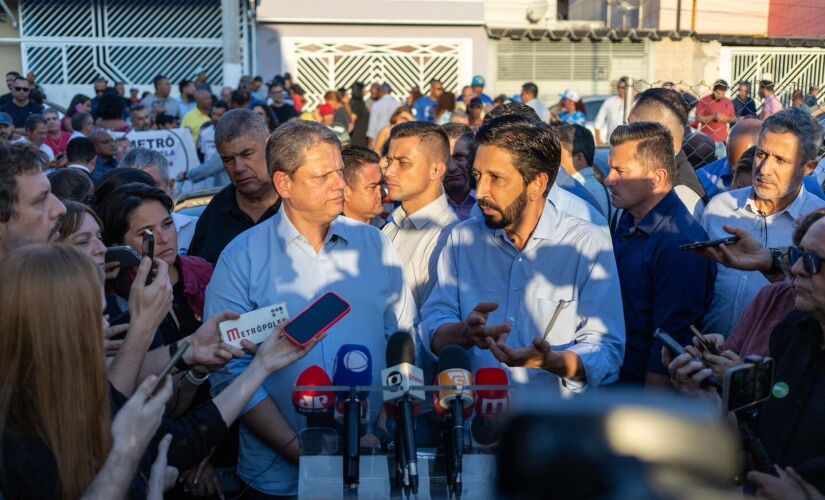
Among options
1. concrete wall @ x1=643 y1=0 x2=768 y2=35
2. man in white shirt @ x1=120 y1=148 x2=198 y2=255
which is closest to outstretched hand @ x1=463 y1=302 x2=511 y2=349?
man in white shirt @ x1=120 y1=148 x2=198 y2=255

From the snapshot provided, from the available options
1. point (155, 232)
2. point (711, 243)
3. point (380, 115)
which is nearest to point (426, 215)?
point (155, 232)

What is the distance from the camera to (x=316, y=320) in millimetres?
3111

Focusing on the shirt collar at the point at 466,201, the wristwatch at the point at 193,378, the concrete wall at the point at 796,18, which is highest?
the concrete wall at the point at 796,18

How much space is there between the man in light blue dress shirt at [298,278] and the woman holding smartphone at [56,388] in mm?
1032

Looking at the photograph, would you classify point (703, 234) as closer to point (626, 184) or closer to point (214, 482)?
point (626, 184)

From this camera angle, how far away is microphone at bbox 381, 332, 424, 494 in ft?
8.34

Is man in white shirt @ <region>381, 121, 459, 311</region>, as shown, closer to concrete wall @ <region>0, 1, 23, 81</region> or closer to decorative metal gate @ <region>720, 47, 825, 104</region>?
decorative metal gate @ <region>720, 47, 825, 104</region>

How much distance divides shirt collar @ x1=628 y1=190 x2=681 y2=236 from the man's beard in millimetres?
1078

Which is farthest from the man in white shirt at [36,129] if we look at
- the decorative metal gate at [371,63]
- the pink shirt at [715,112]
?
the decorative metal gate at [371,63]

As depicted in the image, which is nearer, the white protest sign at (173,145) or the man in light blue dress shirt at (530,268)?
the man in light blue dress shirt at (530,268)

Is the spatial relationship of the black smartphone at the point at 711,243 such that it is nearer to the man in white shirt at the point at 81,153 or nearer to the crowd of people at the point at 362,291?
the crowd of people at the point at 362,291

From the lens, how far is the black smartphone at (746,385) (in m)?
2.28

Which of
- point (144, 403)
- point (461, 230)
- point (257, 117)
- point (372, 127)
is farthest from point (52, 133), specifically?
point (144, 403)

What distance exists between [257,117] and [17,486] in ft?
12.1
